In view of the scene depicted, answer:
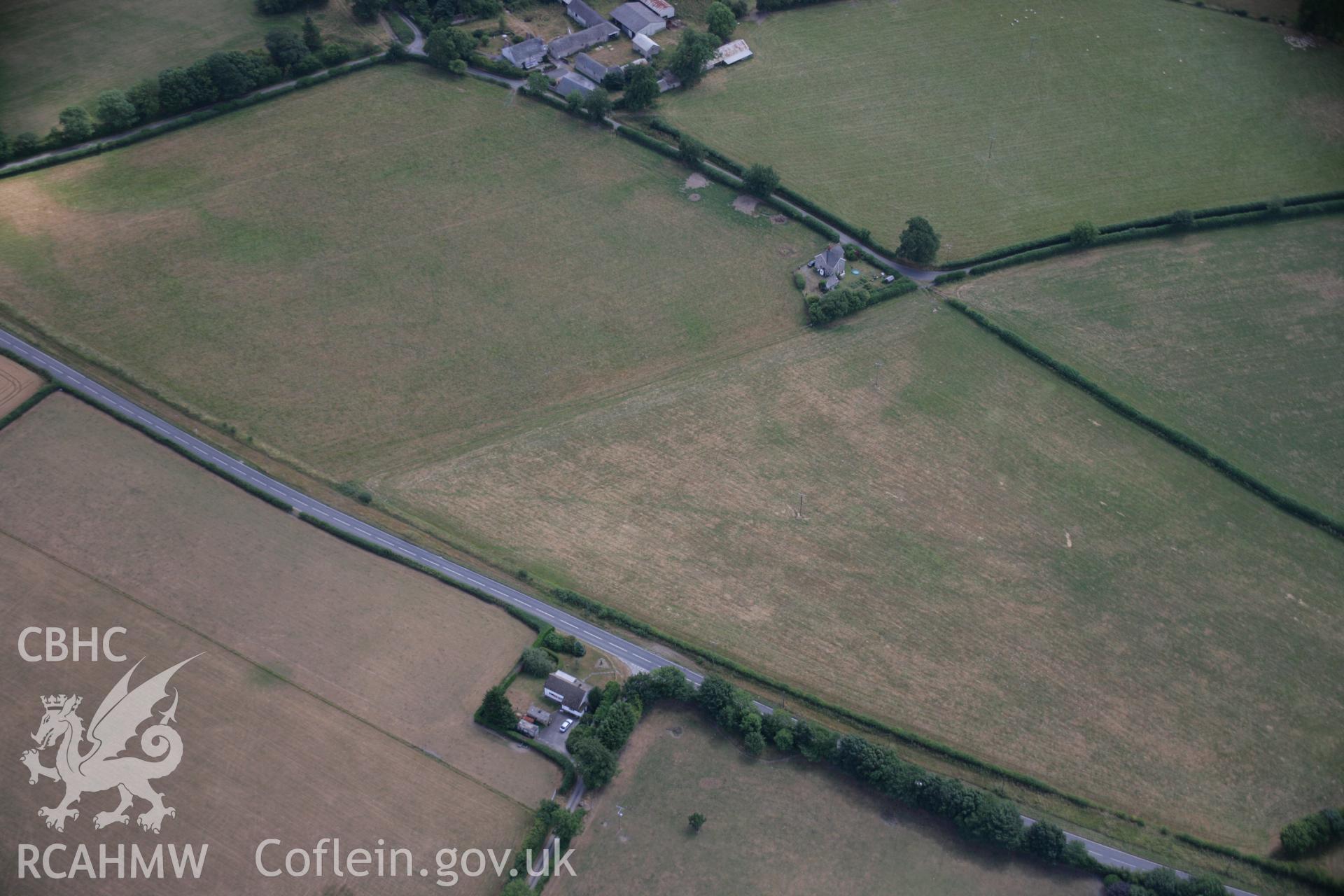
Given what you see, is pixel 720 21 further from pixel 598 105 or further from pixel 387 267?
pixel 387 267

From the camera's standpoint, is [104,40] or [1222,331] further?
[104,40]

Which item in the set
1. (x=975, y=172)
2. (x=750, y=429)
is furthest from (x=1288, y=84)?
(x=750, y=429)

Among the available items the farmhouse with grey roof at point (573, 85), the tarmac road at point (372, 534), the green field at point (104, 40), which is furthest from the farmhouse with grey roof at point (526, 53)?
the tarmac road at point (372, 534)

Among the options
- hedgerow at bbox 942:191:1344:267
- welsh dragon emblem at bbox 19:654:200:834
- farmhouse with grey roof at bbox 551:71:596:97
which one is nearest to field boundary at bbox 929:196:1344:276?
hedgerow at bbox 942:191:1344:267

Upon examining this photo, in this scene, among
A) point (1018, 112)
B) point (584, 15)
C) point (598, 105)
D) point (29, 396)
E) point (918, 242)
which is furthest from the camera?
point (584, 15)

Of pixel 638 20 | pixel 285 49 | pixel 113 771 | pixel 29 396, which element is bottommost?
pixel 113 771

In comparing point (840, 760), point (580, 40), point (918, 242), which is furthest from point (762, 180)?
point (840, 760)
